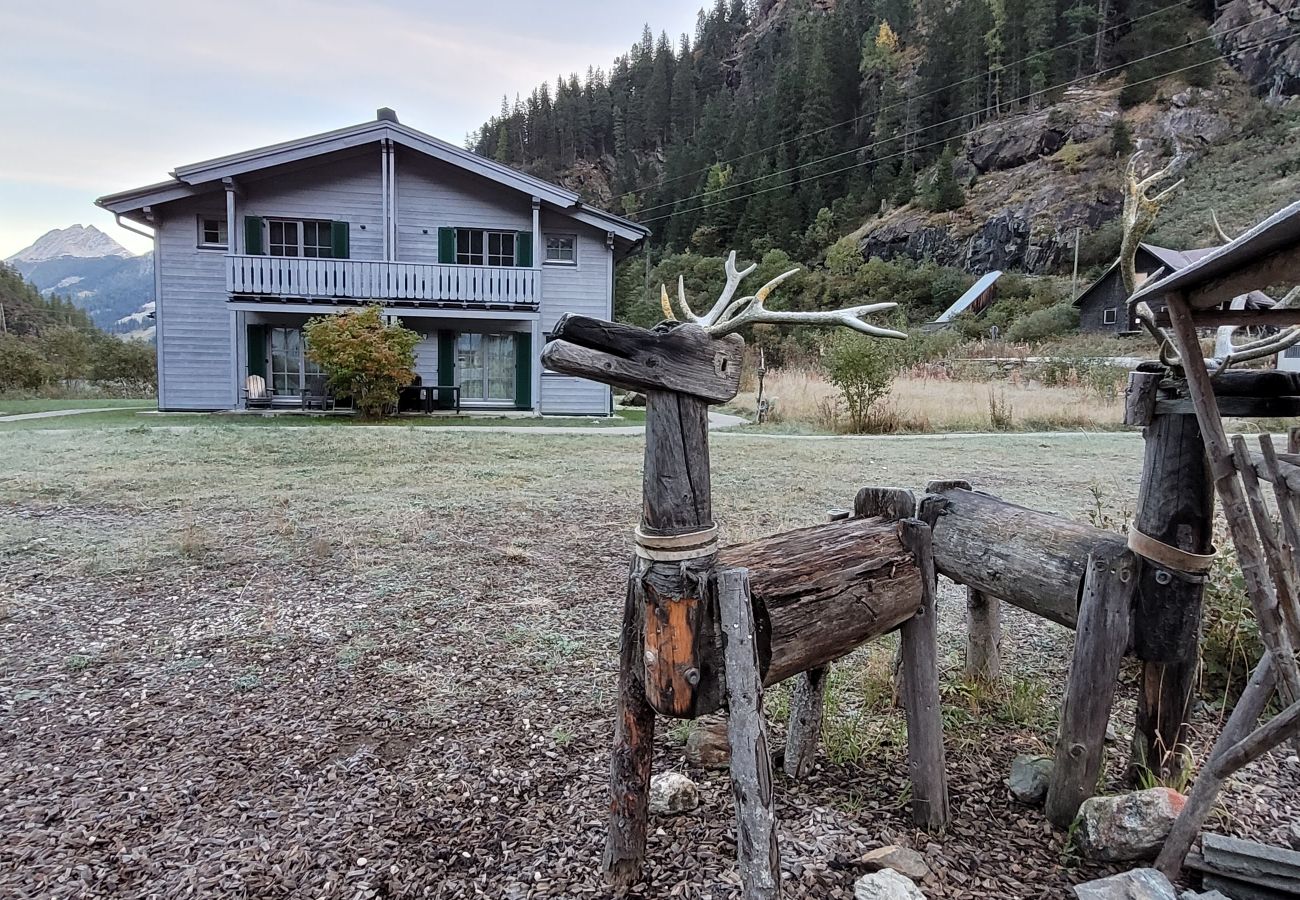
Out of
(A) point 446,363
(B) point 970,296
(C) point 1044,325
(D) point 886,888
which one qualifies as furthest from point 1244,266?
(B) point 970,296

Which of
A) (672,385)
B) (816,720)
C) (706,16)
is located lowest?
(816,720)

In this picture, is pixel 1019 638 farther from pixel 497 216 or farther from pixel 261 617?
pixel 497 216

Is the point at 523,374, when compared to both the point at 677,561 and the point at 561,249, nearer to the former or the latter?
the point at 561,249

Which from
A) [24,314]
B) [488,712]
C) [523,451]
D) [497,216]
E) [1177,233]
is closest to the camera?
[488,712]

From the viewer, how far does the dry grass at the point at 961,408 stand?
13.0 meters

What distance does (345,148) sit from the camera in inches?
589

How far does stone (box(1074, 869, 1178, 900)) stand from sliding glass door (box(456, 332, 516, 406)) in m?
16.0

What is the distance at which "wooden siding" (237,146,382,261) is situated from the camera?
1533 centimetres

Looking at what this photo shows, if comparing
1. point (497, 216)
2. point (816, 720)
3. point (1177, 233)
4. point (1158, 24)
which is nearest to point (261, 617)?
point (816, 720)

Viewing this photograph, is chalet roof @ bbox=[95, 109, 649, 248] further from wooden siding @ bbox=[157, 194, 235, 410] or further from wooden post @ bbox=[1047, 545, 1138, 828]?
wooden post @ bbox=[1047, 545, 1138, 828]

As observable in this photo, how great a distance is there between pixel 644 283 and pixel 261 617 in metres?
51.2

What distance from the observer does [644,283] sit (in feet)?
174

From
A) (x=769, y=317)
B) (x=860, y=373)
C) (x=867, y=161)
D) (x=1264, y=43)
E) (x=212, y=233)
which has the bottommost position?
(x=769, y=317)

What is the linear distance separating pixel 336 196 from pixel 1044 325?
31.1 metres
